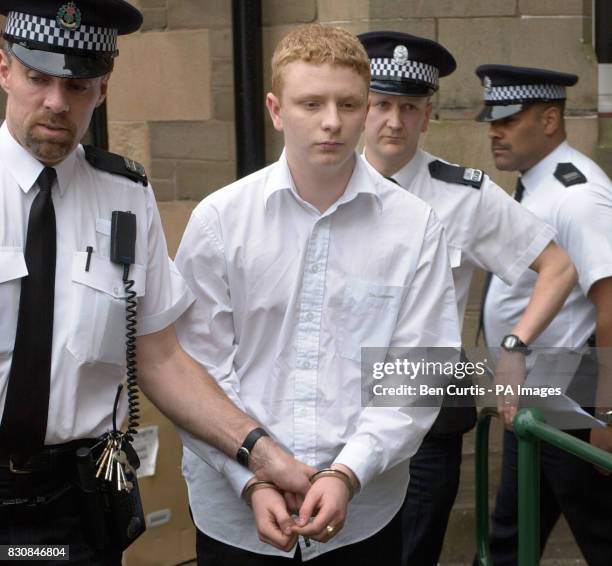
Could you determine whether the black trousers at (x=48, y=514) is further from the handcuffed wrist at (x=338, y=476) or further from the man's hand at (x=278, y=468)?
the handcuffed wrist at (x=338, y=476)

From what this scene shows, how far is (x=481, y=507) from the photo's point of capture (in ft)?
15.3

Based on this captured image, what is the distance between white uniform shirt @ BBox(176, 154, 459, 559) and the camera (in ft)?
10.2

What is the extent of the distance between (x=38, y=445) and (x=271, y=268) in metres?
0.75

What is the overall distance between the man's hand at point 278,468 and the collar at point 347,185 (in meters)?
0.63

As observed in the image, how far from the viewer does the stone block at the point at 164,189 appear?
585 cm

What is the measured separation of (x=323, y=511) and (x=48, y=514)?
64cm

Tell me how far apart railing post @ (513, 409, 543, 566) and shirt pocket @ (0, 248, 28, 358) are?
1623 mm

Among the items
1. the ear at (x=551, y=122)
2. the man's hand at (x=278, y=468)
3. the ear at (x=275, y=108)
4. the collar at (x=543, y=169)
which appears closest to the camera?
the man's hand at (x=278, y=468)

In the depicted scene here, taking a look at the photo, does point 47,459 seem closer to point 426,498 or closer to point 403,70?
point 426,498

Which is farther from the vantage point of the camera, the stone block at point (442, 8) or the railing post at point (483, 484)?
the stone block at point (442, 8)

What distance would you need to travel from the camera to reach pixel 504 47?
5.49m

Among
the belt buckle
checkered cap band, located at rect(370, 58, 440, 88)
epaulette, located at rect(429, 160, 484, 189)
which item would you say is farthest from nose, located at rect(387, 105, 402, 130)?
the belt buckle

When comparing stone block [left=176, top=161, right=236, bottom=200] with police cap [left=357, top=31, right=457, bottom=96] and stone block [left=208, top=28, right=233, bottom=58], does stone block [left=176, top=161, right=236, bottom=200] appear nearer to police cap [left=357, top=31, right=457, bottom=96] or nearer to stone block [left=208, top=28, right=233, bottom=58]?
stone block [left=208, top=28, right=233, bottom=58]

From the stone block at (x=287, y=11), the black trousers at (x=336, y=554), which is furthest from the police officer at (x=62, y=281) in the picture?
the stone block at (x=287, y=11)
